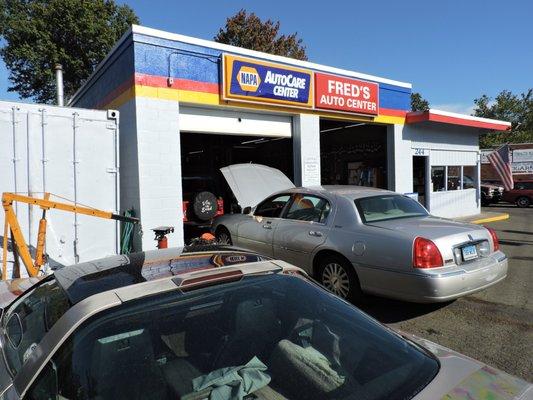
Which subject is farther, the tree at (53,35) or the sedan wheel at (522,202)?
the tree at (53,35)

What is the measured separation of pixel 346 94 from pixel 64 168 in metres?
7.61

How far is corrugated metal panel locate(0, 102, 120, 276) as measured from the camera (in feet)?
22.7

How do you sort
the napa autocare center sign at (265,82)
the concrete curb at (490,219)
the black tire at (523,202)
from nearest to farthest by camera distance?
the napa autocare center sign at (265,82)
the concrete curb at (490,219)
the black tire at (523,202)

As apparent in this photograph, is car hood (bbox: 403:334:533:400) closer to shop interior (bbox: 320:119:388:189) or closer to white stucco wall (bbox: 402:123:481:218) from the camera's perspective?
white stucco wall (bbox: 402:123:481:218)

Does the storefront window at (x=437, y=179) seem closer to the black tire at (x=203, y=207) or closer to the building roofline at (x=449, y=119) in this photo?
the building roofline at (x=449, y=119)

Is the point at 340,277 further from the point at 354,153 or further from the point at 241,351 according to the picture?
the point at 354,153

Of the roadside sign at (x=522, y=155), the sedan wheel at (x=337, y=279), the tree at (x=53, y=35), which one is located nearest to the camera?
the sedan wheel at (x=337, y=279)

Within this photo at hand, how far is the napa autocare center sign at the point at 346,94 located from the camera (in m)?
11.4

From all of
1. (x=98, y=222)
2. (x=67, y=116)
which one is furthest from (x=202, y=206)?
(x=67, y=116)

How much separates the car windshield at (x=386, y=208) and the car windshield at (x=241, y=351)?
3.52 m

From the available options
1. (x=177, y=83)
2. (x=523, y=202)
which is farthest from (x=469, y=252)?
(x=523, y=202)

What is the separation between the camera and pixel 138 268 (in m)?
2.42

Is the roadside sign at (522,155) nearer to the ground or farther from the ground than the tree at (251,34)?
nearer to the ground

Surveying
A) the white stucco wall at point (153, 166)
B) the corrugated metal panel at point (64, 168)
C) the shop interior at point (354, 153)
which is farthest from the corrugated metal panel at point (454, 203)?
the corrugated metal panel at point (64, 168)
